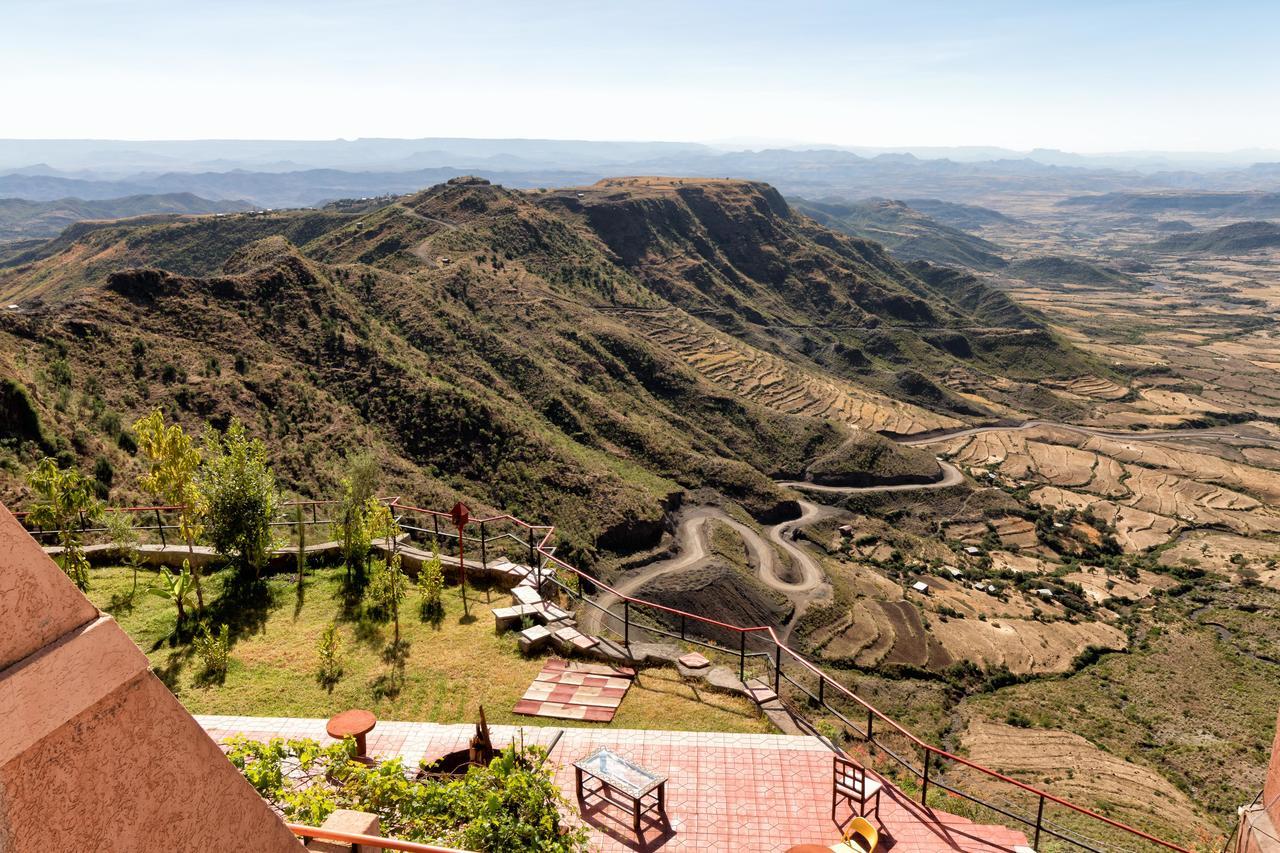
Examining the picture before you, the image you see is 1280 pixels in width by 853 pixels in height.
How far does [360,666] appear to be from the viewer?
48.1 feet

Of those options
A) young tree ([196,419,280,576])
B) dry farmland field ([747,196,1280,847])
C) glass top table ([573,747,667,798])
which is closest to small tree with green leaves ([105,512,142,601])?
young tree ([196,419,280,576])

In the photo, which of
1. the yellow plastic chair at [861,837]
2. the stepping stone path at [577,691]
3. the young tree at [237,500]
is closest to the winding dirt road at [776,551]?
the stepping stone path at [577,691]

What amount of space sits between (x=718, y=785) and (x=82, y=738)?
947 centimetres

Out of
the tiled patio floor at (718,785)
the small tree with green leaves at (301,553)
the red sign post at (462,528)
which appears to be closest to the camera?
the tiled patio floor at (718,785)

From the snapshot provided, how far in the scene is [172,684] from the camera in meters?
13.8

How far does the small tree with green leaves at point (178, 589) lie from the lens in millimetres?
15336

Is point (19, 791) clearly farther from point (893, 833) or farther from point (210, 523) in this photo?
point (210, 523)

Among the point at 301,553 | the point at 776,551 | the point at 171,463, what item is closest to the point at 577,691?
the point at 301,553

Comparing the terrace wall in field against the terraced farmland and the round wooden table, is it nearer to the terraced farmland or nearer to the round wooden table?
the round wooden table

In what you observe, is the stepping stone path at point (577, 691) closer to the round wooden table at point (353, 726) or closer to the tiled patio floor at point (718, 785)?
the tiled patio floor at point (718, 785)

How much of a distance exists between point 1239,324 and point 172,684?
218728 mm

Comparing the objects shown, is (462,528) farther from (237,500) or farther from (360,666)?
(237,500)

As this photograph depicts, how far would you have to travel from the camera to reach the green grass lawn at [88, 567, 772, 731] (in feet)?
43.7

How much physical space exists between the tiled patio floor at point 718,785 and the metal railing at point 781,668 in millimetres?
792
